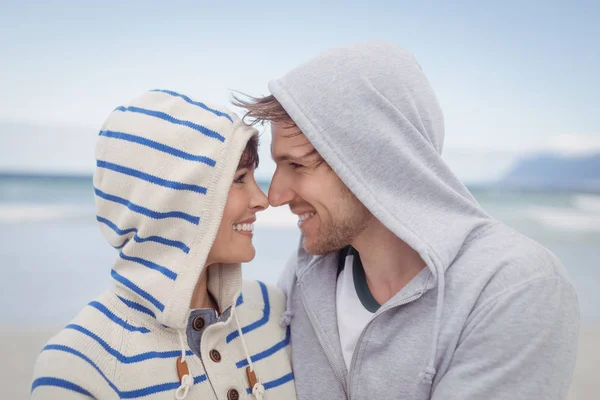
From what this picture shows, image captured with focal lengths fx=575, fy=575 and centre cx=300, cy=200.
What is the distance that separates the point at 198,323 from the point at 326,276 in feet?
1.73

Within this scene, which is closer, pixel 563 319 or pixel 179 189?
pixel 563 319

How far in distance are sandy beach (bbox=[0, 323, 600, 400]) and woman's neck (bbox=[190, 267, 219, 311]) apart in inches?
85.2

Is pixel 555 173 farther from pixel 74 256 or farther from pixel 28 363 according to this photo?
pixel 28 363

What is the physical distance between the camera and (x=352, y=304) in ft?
6.72

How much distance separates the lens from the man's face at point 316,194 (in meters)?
2.05

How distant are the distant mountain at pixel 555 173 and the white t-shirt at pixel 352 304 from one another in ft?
56.3

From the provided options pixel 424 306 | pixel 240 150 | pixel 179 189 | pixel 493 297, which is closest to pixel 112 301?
pixel 179 189

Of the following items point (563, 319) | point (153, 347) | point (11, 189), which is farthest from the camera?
point (11, 189)

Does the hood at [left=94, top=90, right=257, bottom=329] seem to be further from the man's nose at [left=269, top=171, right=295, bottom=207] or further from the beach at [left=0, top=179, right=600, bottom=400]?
the beach at [left=0, top=179, right=600, bottom=400]

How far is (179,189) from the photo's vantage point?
1.76m

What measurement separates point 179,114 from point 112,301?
62cm

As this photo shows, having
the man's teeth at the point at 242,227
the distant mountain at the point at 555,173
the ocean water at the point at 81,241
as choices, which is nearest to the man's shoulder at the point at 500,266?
the man's teeth at the point at 242,227

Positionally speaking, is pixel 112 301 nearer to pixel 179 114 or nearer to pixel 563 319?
pixel 179 114

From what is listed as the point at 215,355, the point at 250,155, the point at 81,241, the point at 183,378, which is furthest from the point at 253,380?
the point at 81,241
